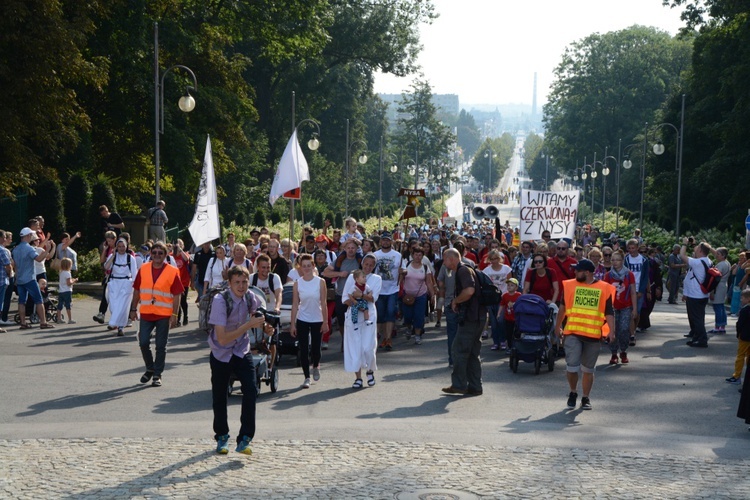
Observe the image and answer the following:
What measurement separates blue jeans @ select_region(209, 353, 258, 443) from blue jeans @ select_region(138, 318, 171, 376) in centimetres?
379

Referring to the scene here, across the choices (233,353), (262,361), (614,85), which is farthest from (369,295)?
(614,85)

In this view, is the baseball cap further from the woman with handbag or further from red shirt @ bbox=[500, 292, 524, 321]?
the woman with handbag

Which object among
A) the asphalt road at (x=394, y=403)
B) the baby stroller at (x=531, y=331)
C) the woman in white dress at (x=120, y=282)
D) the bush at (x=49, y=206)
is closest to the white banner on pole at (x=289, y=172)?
the bush at (x=49, y=206)

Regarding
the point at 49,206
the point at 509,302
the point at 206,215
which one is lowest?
the point at 509,302

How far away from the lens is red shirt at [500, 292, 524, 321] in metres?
16.5

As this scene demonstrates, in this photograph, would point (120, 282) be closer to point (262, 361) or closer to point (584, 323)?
point (262, 361)

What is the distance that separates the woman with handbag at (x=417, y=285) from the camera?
60.3 ft

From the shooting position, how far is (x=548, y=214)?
24859mm

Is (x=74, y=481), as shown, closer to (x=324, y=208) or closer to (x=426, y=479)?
(x=426, y=479)

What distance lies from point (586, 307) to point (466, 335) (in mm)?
Answer: 1532

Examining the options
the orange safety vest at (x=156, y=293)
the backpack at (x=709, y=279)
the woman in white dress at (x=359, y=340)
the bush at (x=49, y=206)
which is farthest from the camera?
the bush at (x=49, y=206)

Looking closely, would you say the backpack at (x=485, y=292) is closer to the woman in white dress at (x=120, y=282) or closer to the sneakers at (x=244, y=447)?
the sneakers at (x=244, y=447)

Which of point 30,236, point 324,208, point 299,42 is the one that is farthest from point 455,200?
point 30,236

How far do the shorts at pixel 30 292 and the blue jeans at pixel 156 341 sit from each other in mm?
6506
